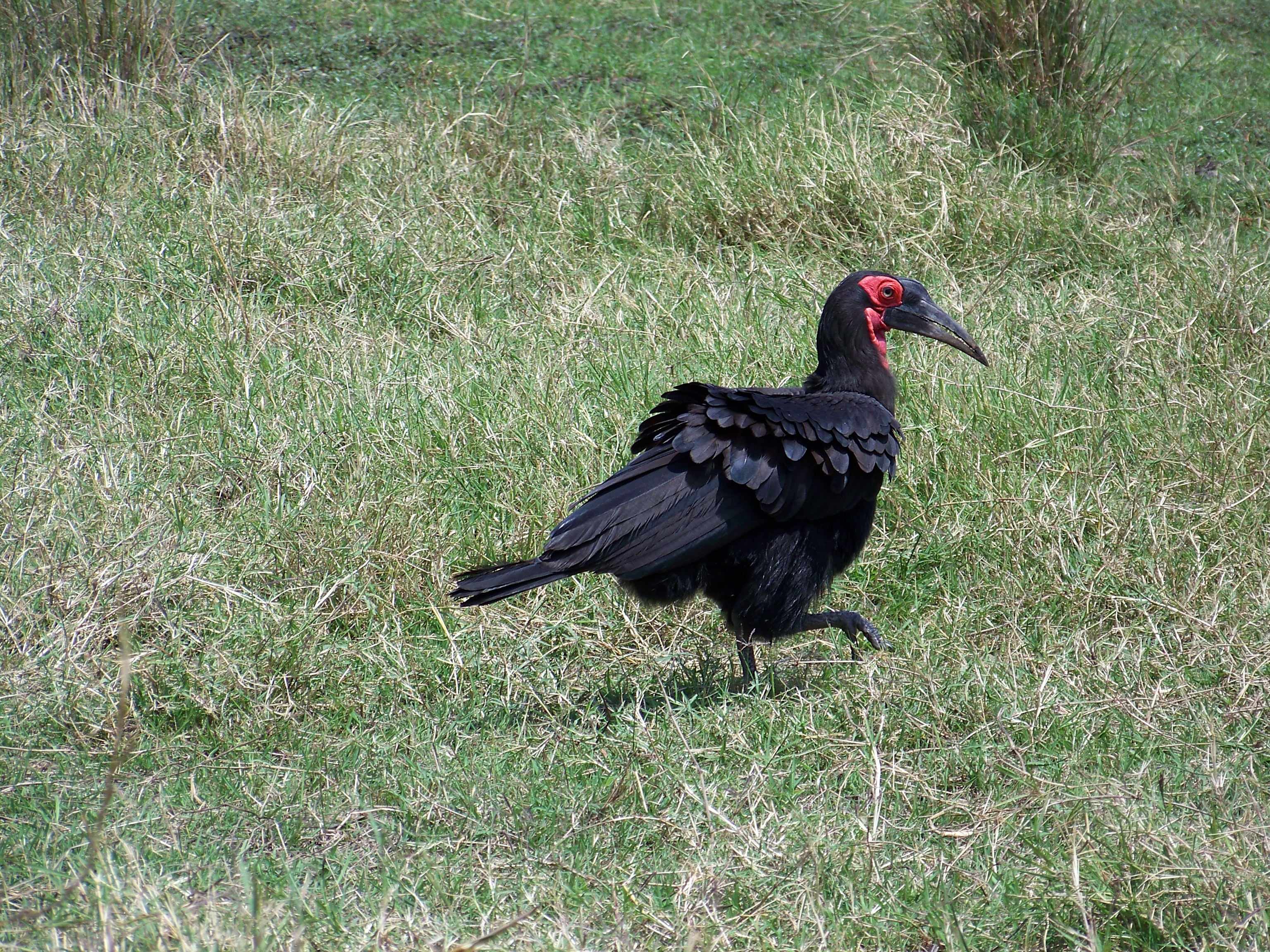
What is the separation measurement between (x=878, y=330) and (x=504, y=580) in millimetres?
1470

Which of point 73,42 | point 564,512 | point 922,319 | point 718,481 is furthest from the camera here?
point 73,42

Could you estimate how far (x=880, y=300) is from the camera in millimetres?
3996

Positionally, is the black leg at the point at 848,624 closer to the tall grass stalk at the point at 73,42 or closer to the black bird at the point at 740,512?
the black bird at the point at 740,512

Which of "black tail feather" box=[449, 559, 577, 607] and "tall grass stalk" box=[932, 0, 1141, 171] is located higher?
"tall grass stalk" box=[932, 0, 1141, 171]

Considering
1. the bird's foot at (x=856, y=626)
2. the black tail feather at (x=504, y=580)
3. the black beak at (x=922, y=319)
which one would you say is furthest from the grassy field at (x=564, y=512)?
the black beak at (x=922, y=319)

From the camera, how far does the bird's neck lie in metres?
3.92

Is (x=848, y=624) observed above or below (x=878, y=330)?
below

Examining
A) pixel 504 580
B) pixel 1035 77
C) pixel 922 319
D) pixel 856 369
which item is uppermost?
pixel 1035 77

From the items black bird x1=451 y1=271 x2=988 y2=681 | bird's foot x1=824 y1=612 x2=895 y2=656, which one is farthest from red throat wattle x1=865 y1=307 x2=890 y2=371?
bird's foot x1=824 y1=612 x2=895 y2=656

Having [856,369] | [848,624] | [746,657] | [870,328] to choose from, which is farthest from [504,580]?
[870,328]

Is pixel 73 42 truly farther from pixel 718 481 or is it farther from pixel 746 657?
pixel 746 657

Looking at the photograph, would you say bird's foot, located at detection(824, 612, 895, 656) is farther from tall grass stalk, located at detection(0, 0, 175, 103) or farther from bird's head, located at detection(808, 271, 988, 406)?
tall grass stalk, located at detection(0, 0, 175, 103)

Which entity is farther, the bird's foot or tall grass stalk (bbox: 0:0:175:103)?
tall grass stalk (bbox: 0:0:175:103)

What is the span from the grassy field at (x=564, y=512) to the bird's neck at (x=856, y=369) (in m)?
0.57
